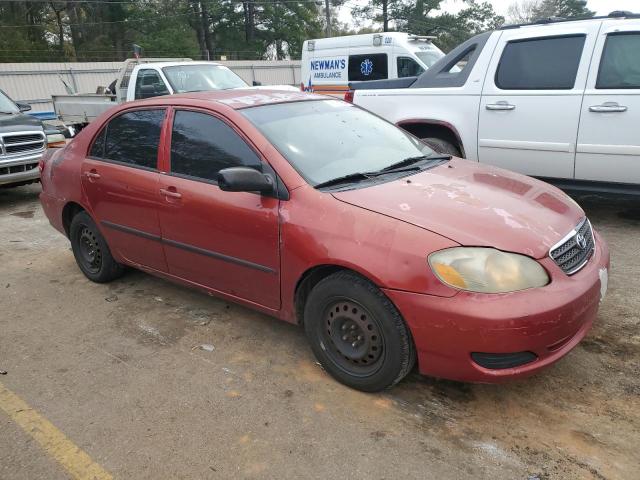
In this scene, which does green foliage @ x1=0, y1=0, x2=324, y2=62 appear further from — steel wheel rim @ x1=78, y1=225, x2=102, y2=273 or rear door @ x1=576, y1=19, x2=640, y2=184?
rear door @ x1=576, y1=19, x2=640, y2=184

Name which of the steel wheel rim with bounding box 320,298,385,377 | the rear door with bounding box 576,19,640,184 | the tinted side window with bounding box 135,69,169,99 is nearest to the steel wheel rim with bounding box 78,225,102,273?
the steel wheel rim with bounding box 320,298,385,377

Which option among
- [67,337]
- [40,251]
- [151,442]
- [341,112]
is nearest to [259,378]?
[151,442]

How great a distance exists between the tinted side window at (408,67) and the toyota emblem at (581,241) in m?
8.74

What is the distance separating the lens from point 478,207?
9.45 ft

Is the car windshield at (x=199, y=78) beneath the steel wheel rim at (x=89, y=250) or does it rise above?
above

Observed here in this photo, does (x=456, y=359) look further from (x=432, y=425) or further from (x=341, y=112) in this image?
(x=341, y=112)

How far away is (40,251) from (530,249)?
5.08 m

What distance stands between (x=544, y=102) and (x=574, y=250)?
116 inches

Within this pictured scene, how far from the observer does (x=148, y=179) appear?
3.82 meters

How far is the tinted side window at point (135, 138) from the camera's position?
3.89m

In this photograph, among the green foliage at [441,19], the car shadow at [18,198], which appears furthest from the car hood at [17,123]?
the green foliage at [441,19]

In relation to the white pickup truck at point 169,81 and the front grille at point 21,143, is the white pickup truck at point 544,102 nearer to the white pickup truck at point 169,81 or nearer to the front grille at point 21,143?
the white pickup truck at point 169,81

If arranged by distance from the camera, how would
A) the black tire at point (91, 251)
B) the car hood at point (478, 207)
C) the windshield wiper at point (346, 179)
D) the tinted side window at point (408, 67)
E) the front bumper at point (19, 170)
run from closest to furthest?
the car hood at point (478, 207), the windshield wiper at point (346, 179), the black tire at point (91, 251), the front bumper at point (19, 170), the tinted side window at point (408, 67)

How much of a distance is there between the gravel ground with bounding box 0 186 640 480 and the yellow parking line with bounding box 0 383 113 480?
4 centimetres
